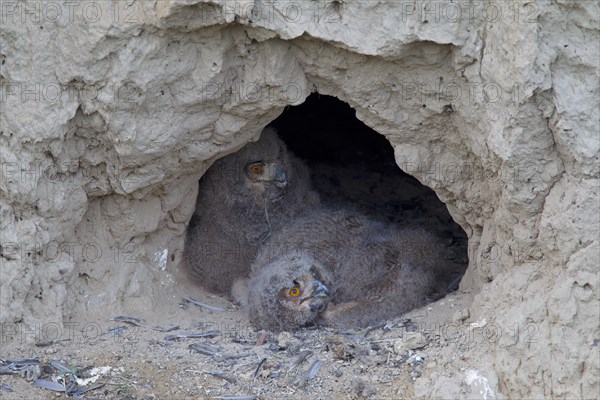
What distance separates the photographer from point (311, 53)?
19.1 ft

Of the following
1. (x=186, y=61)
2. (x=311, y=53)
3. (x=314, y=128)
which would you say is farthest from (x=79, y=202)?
(x=314, y=128)

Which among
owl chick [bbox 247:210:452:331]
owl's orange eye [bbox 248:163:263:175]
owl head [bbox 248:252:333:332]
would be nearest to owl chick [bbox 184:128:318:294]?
owl's orange eye [bbox 248:163:263:175]

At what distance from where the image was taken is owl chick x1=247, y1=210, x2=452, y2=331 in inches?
271

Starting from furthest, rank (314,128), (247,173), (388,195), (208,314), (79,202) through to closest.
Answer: (314,128), (388,195), (247,173), (208,314), (79,202)

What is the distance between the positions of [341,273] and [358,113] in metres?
1.58

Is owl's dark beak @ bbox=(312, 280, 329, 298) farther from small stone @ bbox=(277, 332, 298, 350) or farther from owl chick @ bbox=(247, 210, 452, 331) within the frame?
small stone @ bbox=(277, 332, 298, 350)

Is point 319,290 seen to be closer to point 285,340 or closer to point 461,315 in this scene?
point 285,340

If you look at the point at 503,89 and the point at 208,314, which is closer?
the point at 503,89

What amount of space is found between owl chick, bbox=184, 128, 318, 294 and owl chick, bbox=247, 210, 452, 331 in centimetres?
34

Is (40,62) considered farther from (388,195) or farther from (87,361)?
(388,195)

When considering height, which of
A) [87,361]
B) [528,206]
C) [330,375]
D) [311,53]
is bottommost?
[87,361]

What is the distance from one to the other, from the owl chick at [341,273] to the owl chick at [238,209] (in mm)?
337

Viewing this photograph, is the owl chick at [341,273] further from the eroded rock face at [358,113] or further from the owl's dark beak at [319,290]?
the eroded rock face at [358,113]

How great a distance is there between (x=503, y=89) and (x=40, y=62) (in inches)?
113
